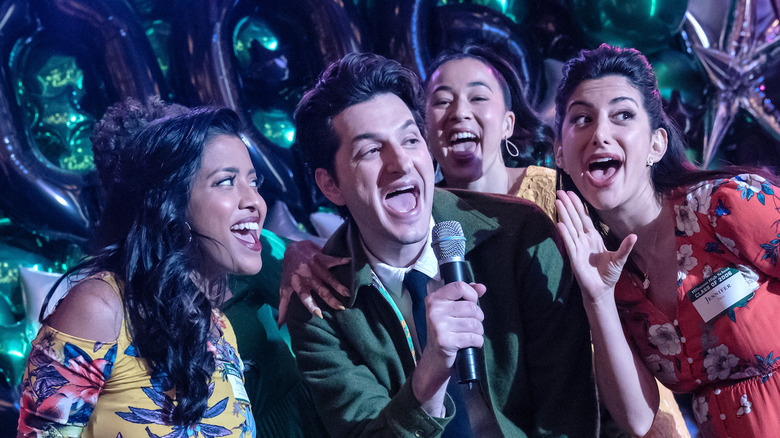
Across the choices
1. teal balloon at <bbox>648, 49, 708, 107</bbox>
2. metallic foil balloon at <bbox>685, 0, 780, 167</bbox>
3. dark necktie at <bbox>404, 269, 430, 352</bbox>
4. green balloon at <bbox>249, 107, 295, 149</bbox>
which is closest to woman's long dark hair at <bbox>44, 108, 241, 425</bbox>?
dark necktie at <bbox>404, 269, 430, 352</bbox>

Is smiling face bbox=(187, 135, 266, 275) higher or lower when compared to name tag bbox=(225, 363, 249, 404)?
higher

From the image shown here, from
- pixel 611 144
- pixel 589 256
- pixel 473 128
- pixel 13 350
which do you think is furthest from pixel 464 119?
pixel 13 350

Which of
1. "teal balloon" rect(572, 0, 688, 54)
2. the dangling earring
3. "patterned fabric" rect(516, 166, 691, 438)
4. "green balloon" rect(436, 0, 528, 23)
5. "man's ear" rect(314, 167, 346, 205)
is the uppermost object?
"green balloon" rect(436, 0, 528, 23)

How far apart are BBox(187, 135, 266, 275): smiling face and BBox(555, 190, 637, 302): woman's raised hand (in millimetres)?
824

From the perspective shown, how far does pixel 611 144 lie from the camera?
1819 millimetres

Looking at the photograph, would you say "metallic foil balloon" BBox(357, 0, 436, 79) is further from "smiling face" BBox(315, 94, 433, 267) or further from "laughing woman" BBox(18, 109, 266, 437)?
"laughing woman" BBox(18, 109, 266, 437)

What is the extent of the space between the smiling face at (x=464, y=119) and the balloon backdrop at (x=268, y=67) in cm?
27

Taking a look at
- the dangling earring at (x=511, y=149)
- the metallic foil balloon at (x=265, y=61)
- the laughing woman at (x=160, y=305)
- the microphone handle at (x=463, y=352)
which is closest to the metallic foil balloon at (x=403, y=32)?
the metallic foil balloon at (x=265, y=61)

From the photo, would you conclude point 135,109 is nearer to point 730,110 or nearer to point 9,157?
point 9,157

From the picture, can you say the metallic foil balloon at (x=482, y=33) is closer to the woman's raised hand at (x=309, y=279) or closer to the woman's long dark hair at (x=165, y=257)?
the woman's raised hand at (x=309, y=279)

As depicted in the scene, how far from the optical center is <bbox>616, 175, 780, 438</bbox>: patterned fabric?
1.68m

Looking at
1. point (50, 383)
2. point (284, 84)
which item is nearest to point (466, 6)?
point (284, 84)

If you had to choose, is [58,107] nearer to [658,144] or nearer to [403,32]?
[403,32]

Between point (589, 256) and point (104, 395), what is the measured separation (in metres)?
1.14
